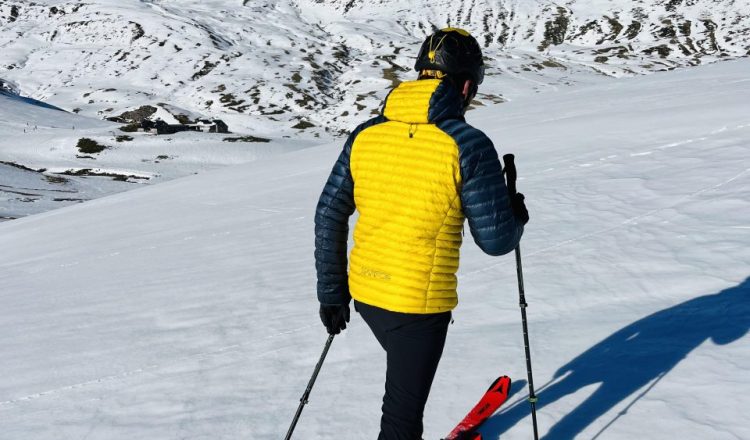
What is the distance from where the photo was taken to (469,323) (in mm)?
5625

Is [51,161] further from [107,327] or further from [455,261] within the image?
[455,261]

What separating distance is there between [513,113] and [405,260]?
20550mm

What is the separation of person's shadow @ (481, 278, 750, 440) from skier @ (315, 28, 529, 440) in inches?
57.5

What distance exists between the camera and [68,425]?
466 centimetres

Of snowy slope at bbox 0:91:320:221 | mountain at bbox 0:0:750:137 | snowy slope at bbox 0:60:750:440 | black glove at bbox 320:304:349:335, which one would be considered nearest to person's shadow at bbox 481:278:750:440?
snowy slope at bbox 0:60:750:440

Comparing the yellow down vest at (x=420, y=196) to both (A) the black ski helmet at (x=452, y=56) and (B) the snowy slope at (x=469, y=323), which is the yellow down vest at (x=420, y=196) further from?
(B) the snowy slope at (x=469, y=323)

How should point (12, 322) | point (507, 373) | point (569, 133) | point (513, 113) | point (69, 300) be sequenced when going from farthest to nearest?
point (513, 113), point (569, 133), point (69, 300), point (12, 322), point (507, 373)

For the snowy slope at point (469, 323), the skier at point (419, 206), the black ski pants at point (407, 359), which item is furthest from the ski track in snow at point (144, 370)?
the skier at point (419, 206)

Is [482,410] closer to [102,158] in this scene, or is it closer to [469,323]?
[469,323]

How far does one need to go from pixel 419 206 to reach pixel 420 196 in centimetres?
5

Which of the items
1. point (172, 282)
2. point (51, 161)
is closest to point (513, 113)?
point (172, 282)

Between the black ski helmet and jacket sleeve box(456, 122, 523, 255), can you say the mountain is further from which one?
jacket sleeve box(456, 122, 523, 255)

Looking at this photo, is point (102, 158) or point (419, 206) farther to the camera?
point (102, 158)

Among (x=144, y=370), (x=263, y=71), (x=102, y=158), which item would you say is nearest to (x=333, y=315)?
(x=144, y=370)
